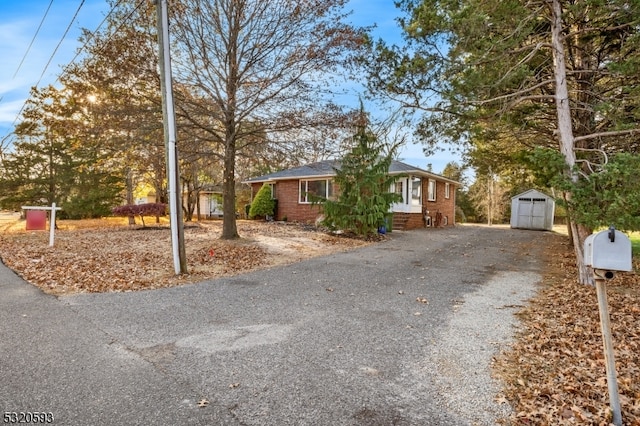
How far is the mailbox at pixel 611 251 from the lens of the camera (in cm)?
261

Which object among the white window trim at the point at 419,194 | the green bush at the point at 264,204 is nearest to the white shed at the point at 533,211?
the white window trim at the point at 419,194

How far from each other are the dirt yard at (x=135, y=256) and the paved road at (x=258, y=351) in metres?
0.68

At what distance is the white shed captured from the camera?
72.0 feet

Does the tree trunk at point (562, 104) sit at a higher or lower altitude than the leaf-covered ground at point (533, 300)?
higher

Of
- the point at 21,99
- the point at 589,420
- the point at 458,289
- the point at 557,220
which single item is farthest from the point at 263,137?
the point at 557,220

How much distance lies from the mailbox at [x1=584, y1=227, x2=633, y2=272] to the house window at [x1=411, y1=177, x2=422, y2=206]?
54.8 ft

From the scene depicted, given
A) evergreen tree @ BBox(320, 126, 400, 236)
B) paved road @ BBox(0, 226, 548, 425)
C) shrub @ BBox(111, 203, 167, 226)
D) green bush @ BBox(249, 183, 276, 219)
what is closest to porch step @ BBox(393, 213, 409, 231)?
evergreen tree @ BBox(320, 126, 400, 236)

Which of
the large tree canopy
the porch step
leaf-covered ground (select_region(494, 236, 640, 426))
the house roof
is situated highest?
the large tree canopy

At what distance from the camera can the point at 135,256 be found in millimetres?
9828

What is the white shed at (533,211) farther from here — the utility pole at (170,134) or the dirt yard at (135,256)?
the utility pole at (170,134)

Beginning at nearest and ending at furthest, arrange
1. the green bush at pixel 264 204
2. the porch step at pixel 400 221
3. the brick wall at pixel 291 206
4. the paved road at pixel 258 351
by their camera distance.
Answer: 1. the paved road at pixel 258 351
2. the porch step at pixel 400 221
3. the brick wall at pixel 291 206
4. the green bush at pixel 264 204

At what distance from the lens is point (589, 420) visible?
2680 millimetres

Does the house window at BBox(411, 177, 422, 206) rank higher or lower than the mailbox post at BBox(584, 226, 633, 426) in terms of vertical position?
higher

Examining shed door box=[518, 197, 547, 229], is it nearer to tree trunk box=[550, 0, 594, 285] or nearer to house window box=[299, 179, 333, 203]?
house window box=[299, 179, 333, 203]
